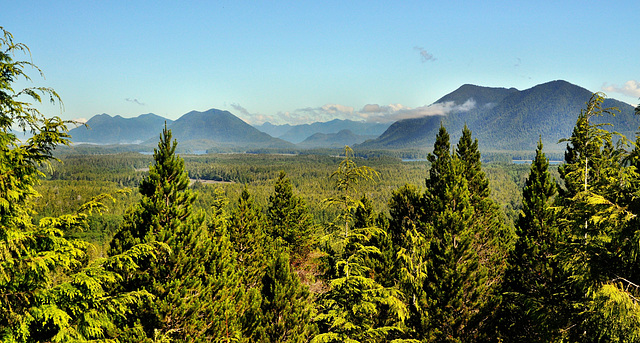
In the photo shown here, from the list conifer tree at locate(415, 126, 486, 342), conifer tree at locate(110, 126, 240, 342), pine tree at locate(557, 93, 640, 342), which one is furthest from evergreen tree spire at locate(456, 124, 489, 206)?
conifer tree at locate(110, 126, 240, 342)

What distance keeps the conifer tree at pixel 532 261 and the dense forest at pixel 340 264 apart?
67mm

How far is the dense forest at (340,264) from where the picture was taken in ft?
18.6

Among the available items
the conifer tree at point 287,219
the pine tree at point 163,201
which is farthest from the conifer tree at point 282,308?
the conifer tree at point 287,219

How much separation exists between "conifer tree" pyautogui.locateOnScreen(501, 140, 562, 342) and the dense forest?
0.07m

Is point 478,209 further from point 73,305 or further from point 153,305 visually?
point 73,305

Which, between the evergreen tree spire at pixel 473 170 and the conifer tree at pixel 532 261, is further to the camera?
the evergreen tree spire at pixel 473 170

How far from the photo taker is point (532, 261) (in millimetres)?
15406

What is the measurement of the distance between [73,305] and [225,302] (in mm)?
8637

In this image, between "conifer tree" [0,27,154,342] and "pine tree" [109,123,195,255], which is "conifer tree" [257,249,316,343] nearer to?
"pine tree" [109,123,195,255]

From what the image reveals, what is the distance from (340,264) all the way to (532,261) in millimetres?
11179

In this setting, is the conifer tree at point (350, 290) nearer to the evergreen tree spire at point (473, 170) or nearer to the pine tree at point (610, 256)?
the pine tree at point (610, 256)

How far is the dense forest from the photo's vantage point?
18.6 ft

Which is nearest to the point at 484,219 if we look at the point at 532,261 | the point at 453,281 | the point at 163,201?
the point at 532,261

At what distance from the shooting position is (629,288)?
7.46 meters
